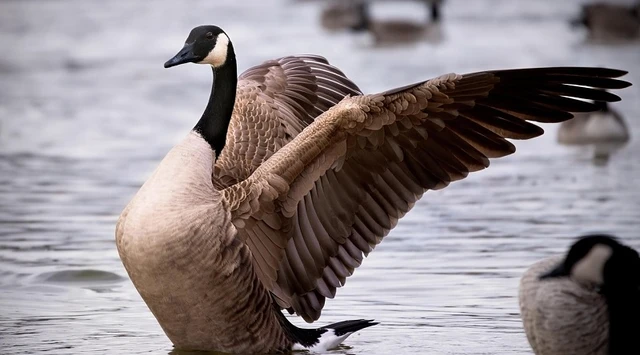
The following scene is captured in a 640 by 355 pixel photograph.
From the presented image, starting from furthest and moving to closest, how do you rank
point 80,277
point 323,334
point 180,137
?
point 180,137 < point 80,277 < point 323,334

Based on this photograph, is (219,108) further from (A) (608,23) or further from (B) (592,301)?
(A) (608,23)

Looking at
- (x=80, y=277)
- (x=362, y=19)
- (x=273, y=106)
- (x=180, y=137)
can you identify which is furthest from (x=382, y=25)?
(x=273, y=106)

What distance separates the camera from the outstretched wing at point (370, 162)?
664 cm

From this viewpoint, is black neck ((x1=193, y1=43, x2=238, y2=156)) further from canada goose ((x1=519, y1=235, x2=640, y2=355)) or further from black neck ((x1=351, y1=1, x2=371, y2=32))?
black neck ((x1=351, y1=1, x2=371, y2=32))

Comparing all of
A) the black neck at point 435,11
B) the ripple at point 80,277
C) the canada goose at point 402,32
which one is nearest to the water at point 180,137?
the ripple at point 80,277

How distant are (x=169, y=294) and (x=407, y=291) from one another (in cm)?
229

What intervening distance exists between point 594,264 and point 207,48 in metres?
2.79

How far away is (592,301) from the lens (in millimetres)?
5477

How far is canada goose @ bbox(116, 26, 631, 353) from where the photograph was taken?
21.4 ft

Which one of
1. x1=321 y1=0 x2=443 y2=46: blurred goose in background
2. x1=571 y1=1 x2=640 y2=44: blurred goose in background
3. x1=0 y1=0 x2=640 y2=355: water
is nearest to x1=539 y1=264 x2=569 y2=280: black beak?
x1=0 y1=0 x2=640 y2=355: water

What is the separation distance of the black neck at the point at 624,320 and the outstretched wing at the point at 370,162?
138cm

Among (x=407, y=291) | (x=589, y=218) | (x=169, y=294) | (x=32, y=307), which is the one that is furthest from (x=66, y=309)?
(x=589, y=218)

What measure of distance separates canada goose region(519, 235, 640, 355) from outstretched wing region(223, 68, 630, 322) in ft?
4.24

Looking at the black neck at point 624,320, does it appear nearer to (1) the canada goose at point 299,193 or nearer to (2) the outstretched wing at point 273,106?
(1) the canada goose at point 299,193
